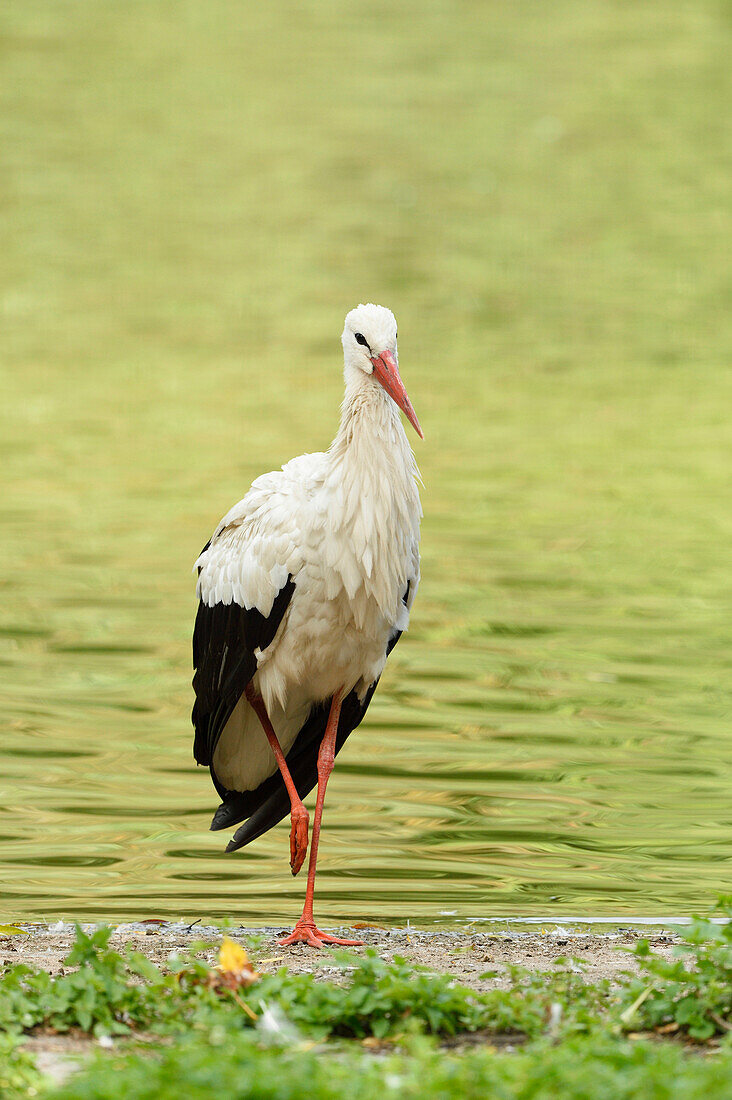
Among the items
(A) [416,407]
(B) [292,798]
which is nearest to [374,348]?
(B) [292,798]

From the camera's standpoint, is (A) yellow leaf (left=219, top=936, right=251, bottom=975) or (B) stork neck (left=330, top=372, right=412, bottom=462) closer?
(A) yellow leaf (left=219, top=936, right=251, bottom=975)

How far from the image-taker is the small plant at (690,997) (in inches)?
182

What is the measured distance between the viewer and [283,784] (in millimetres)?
7137

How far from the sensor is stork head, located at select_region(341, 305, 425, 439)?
6578 millimetres

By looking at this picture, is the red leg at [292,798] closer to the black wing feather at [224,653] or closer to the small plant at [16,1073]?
the black wing feather at [224,653]

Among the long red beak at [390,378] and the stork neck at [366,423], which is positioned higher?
the long red beak at [390,378]

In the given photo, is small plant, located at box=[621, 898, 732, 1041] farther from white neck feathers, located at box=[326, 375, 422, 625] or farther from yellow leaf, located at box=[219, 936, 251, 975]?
white neck feathers, located at box=[326, 375, 422, 625]

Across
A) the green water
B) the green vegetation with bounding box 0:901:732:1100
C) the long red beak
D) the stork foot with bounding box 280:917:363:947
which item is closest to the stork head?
the long red beak

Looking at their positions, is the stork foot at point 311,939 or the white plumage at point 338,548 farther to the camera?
the white plumage at point 338,548

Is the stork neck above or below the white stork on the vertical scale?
above

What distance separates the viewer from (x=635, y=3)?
177 ft

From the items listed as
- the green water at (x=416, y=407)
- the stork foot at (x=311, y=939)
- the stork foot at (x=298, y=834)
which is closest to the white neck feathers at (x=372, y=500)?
the stork foot at (x=298, y=834)

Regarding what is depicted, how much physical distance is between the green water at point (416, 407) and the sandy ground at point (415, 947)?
68 centimetres

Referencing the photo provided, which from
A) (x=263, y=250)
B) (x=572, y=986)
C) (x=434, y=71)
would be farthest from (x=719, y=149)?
(x=572, y=986)
